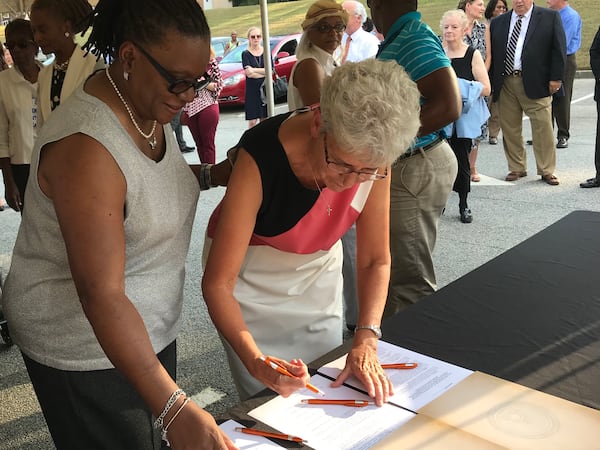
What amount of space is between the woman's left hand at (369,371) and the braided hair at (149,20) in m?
0.72

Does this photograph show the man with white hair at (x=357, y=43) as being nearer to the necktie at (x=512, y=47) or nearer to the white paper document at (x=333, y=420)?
the necktie at (x=512, y=47)

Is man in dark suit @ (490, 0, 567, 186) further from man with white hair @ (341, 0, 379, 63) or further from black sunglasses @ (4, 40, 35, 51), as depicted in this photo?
black sunglasses @ (4, 40, 35, 51)

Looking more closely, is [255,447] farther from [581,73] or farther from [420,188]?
[581,73]

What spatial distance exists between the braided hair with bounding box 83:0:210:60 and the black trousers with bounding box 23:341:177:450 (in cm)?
65

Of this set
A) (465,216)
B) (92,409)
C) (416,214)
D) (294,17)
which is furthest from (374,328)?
(294,17)

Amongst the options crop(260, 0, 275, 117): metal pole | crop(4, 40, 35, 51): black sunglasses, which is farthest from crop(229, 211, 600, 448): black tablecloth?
crop(4, 40, 35, 51): black sunglasses

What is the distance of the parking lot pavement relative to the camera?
2.42m

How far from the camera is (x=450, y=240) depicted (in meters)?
4.10

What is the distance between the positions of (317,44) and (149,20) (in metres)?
1.93

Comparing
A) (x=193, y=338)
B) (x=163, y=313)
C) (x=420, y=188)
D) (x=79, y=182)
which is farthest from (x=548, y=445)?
(x=193, y=338)

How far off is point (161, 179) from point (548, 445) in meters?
0.86

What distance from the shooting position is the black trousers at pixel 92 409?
3.91 feet

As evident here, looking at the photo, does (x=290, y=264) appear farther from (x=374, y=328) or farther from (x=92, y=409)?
(x=92, y=409)

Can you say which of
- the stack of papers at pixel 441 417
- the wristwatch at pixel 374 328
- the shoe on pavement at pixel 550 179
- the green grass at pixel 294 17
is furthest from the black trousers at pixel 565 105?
the green grass at pixel 294 17
